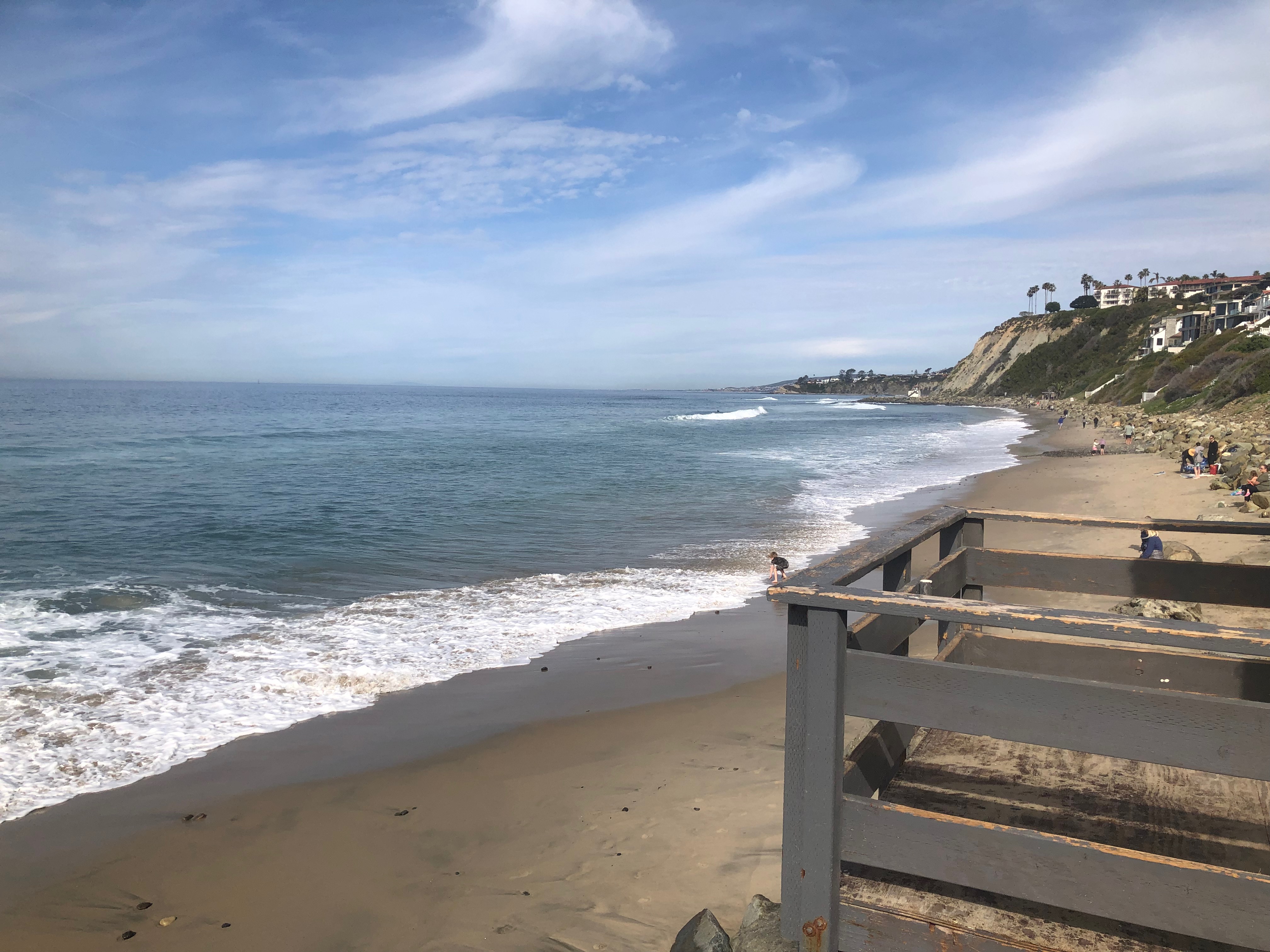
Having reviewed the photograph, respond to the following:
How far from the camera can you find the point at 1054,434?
1804 inches

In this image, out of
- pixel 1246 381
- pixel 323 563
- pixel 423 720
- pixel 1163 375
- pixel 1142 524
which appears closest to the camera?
pixel 1142 524

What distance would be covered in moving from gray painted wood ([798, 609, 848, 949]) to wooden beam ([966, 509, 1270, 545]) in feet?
6.99

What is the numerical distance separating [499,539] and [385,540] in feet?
8.21

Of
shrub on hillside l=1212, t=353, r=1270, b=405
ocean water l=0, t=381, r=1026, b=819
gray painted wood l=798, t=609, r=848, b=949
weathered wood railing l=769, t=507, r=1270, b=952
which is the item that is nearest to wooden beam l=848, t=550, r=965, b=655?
weathered wood railing l=769, t=507, r=1270, b=952

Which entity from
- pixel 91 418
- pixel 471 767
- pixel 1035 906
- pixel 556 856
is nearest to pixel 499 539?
pixel 471 767

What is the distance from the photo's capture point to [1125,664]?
12.6ft

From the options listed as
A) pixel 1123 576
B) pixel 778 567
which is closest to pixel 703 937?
pixel 1123 576

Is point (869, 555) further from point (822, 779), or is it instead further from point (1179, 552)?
point (1179, 552)

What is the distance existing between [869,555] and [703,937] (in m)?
2.25

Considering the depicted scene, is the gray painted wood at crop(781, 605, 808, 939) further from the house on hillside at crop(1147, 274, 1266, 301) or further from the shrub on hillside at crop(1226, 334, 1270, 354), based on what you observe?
the house on hillside at crop(1147, 274, 1266, 301)

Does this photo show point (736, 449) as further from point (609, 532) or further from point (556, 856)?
point (556, 856)

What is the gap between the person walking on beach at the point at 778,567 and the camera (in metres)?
12.4

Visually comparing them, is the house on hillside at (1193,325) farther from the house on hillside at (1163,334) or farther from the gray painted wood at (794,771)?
the gray painted wood at (794,771)

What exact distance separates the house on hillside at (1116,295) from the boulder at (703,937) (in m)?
153
